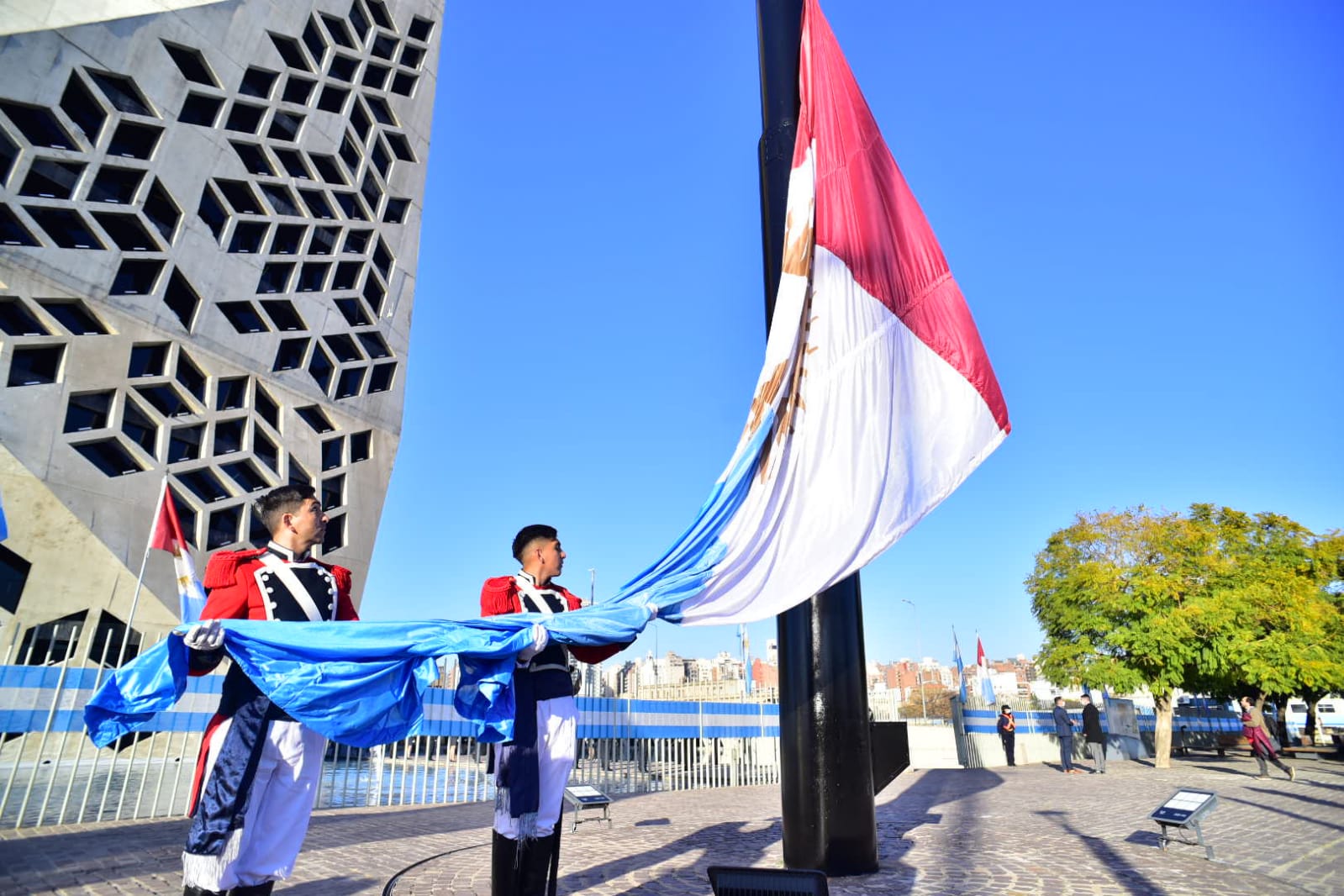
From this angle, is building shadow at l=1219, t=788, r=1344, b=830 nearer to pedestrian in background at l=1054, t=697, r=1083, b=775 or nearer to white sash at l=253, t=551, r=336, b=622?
pedestrian in background at l=1054, t=697, r=1083, b=775

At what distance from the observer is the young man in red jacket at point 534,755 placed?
3.79 m

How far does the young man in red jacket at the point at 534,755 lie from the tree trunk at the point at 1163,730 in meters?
21.9

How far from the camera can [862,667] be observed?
6.54 meters

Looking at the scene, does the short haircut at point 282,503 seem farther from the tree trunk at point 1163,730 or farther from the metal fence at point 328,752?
the tree trunk at point 1163,730

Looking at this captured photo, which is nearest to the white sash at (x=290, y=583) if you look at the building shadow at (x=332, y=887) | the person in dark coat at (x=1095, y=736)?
the building shadow at (x=332, y=887)

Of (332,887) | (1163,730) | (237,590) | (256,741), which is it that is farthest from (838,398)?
(1163,730)

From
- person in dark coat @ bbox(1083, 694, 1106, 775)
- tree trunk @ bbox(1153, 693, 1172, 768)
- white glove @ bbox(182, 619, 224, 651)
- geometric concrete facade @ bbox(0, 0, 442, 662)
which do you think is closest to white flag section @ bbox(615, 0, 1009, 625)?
white glove @ bbox(182, 619, 224, 651)

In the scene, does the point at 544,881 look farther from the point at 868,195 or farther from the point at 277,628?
the point at 868,195

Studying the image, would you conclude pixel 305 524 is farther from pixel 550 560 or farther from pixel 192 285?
pixel 192 285

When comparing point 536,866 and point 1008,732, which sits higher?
point 1008,732

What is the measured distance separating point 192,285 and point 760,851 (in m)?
18.1

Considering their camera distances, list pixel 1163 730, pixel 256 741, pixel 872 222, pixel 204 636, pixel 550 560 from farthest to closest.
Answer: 1. pixel 1163 730
2. pixel 872 222
3. pixel 550 560
4. pixel 256 741
5. pixel 204 636

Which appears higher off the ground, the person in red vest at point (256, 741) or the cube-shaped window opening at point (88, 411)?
the cube-shaped window opening at point (88, 411)

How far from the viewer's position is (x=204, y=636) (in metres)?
3.28
